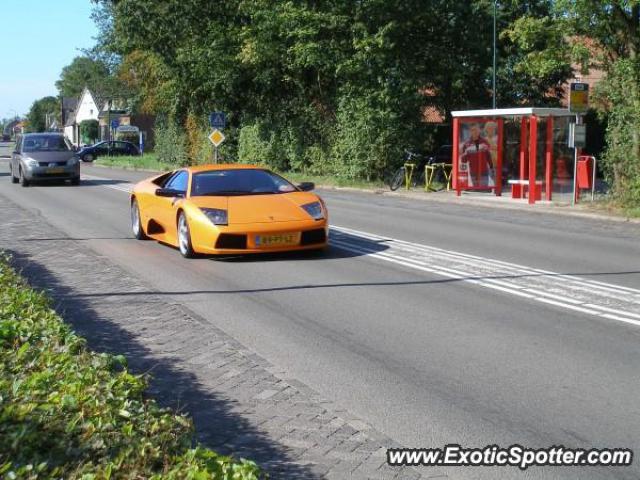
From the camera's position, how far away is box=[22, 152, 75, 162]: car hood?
28.5 m

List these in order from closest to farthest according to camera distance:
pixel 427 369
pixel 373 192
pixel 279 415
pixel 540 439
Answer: pixel 540 439, pixel 279 415, pixel 427 369, pixel 373 192

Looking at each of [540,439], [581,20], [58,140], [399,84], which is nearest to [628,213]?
[581,20]

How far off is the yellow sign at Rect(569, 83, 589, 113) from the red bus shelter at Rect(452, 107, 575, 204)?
2.22 feet

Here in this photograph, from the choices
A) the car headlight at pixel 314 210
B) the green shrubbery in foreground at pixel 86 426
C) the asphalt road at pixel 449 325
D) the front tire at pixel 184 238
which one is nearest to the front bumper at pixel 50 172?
the asphalt road at pixel 449 325

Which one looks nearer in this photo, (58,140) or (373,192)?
(373,192)

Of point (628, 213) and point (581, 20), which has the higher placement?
point (581, 20)

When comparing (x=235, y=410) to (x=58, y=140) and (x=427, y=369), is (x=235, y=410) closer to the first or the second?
(x=427, y=369)

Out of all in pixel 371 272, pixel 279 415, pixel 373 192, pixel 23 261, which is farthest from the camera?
pixel 373 192

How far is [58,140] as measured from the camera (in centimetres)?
2956

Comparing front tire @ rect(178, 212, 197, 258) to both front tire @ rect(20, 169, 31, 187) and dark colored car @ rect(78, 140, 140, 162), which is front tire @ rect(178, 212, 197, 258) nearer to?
front tire @ rect(20, 169, 31, 187)

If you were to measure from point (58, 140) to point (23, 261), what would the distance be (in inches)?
768

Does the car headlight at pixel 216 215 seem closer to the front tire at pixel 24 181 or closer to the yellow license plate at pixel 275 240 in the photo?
the yellow license plate at pixel 275 240

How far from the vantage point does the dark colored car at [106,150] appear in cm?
6050

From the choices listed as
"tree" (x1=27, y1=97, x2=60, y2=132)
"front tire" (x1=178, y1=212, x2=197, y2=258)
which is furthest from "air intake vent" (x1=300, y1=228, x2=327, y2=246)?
"tree" (x1=27, y1=97, x2=60, y2=132)
